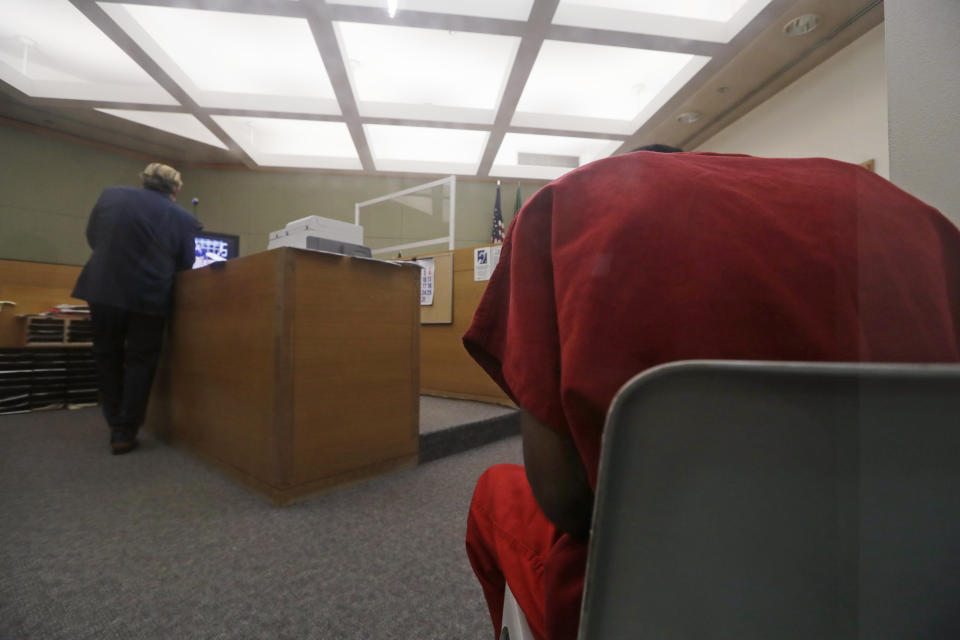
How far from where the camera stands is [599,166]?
407 millimetres

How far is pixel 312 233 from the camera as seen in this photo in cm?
186

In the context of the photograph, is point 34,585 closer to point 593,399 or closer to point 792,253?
point 593,399

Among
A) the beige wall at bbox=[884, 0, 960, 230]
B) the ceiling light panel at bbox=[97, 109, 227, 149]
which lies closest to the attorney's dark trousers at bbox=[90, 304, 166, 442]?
the beige wall at bbox=[884, 0, 960, 230]

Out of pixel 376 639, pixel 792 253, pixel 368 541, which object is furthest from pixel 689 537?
pixel 368 541

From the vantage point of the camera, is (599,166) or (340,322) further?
(340,322)

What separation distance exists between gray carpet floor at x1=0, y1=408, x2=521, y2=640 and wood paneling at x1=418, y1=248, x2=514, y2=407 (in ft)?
3.22

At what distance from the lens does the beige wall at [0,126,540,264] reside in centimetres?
399

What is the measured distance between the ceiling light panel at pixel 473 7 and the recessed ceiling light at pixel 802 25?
189 cm

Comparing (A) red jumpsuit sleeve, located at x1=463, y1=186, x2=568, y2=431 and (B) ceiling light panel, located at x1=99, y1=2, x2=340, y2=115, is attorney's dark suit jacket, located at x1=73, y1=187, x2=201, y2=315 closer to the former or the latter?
(B) ceiling light panel, located at x1=99, y1=2, x2=340, y2=115

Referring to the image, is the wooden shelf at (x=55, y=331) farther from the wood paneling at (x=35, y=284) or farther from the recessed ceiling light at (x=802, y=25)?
the recessed ceiling light at (x=802, y=25)

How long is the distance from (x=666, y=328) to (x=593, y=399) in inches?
3.3

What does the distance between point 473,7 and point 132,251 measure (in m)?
2.58

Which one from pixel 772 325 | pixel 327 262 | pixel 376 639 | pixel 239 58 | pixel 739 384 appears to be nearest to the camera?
pixel 739 384

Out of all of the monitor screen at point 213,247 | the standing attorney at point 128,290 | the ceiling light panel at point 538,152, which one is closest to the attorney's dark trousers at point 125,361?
the standing attorney at point 128,290
